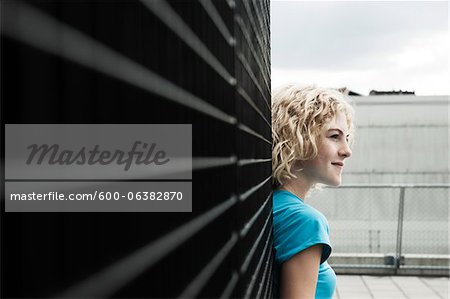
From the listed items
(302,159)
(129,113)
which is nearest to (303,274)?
(302,159)

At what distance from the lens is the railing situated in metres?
8.91

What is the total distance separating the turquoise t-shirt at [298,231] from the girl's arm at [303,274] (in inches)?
0.9

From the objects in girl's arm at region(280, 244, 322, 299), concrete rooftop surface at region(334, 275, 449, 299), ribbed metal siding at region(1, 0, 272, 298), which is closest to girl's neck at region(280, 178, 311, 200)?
girl's arm at region(280, 244, 322, 299)

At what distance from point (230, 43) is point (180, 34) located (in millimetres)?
380

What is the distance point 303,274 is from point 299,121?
1.56ft

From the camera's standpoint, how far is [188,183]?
2.05ft

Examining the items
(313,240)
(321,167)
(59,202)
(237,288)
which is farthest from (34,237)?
(321,167)

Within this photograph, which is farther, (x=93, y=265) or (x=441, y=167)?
(x=441, y=167)

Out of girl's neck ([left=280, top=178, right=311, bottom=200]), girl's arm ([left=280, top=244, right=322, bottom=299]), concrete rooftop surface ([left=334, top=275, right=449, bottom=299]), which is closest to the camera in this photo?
girl's arm ([left=280, top=244, right=322, bottom=299])

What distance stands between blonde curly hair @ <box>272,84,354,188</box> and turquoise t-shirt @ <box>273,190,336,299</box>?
10cm

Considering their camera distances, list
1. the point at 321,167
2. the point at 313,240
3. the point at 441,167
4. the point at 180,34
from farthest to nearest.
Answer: the point at 441,167, the point at 321,167, the point at 313,240, the point at 180,34

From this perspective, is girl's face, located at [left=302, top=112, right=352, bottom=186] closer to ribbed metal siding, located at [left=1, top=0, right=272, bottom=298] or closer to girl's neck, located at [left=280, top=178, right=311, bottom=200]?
girl's neck, located at [left=280, top=178, right=311, bottom=200]

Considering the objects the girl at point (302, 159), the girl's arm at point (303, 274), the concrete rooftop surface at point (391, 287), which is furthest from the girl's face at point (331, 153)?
the concrete rooftop surface at point (391, 287)

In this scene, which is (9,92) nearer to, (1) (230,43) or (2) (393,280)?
(1) (230,43)
